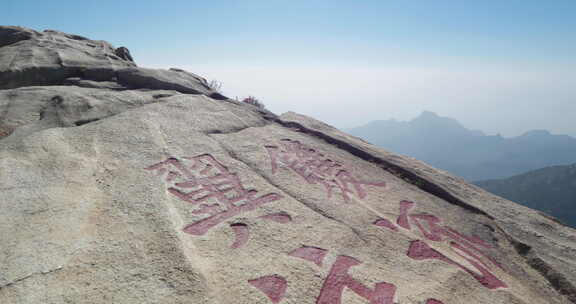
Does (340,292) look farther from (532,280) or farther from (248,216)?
(532,280)

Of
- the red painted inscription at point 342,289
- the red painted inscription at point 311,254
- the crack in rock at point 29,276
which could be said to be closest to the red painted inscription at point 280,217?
the red painted inscription at point 311,254

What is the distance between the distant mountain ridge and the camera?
65312 mm

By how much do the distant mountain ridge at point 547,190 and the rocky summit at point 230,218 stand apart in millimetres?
73480

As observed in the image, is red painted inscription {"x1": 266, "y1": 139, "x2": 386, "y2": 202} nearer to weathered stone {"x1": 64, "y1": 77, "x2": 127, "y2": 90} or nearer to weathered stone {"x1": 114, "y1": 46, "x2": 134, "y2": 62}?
weathered stone {"x1": 64, "y1": 77, "x2": 127, "y2": 90}

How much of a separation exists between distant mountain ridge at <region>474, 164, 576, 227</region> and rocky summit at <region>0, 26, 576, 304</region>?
73.5 meters

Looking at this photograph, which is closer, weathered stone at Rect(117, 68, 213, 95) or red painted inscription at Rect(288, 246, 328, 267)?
red painted inscription at Rect(288, 246, 328, 267)

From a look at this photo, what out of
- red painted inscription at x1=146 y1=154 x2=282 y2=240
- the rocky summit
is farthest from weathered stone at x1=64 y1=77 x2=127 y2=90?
red painted inscription at x1=146 y1=154 x2=282 y2=240

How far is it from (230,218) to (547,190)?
3431 inches

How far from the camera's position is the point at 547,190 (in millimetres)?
70688

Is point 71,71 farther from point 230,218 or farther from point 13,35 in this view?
point 230,218

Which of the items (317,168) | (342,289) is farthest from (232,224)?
(317,168)

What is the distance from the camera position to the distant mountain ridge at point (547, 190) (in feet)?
214

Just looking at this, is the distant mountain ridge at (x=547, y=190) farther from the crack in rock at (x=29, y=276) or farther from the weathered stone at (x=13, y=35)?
the crack in rock at (x=29, y=276)

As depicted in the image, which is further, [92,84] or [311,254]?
[92,84]
